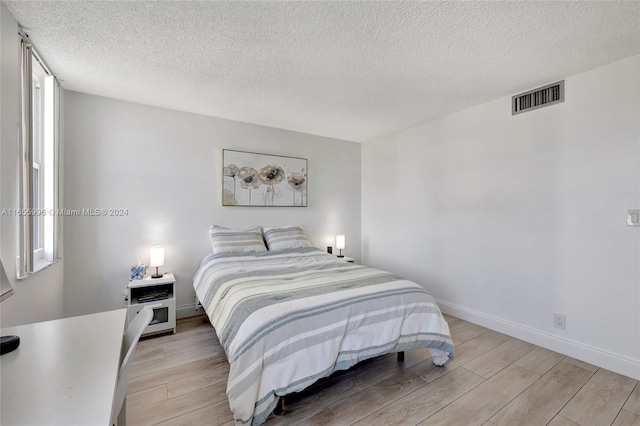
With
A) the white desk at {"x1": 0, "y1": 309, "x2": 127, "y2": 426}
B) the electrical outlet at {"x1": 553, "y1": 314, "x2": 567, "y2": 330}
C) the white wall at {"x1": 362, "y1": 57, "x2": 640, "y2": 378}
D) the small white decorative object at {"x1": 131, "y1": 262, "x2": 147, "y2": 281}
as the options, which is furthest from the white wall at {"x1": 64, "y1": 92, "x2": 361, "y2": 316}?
the electrical outlet at {"x1": 553, "y1": 314, "x2": 567, "y2": 330}

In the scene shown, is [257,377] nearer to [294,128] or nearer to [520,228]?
[520,228]

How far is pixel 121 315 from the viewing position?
1372mm

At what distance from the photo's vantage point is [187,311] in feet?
10.6

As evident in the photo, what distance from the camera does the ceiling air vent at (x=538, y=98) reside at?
7.99ft

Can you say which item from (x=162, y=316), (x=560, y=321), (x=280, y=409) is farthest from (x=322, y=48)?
(x=560, y=321)

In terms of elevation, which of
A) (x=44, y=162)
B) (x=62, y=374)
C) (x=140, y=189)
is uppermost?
(x=44, y=162)

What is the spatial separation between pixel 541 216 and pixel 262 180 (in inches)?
125

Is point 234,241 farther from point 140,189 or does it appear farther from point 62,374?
point 62,374

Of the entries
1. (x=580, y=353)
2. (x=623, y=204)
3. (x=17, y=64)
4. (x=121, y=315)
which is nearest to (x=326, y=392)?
(x=121, y=315)

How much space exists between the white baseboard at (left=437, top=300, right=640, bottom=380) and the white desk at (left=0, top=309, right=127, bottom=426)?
325cm

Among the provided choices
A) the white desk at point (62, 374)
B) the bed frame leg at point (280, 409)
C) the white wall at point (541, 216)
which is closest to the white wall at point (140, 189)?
the white desk at point (62, 374)

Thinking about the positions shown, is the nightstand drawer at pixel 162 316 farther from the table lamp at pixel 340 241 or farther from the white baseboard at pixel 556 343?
the white baseboard at pixel 556 343

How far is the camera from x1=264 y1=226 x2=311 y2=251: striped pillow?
350 centimetres

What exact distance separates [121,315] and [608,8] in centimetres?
321
